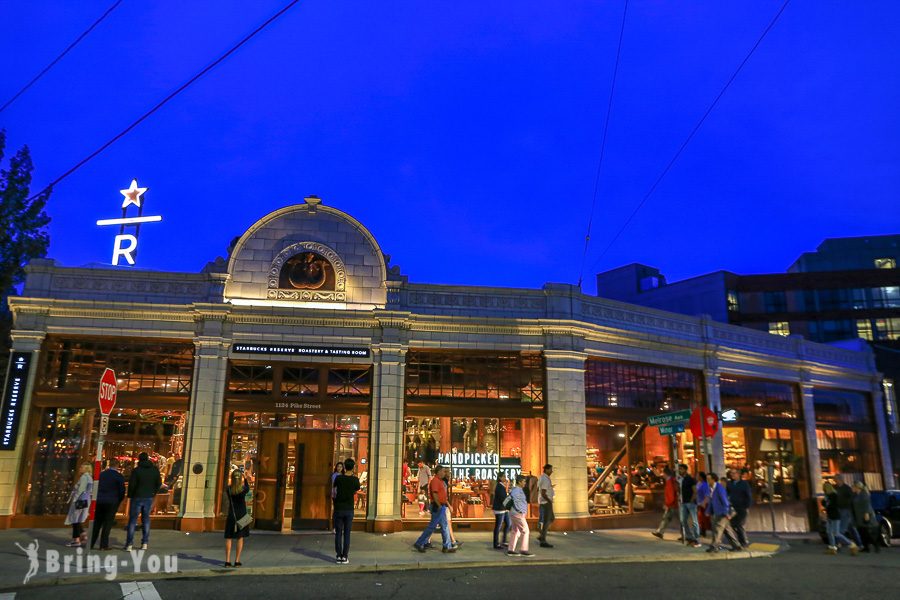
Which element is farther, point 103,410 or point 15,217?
point 15,217

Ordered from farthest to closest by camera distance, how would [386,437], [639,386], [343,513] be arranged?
[639,386] → [386,437] → [343,513]

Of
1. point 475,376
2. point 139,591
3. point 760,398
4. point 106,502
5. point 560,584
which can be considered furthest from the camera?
point 760,398

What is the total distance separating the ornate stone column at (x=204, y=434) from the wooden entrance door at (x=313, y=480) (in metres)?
2.03

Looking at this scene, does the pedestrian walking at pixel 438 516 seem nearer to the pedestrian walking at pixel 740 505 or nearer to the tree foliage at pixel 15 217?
the pedestrian walking at pixel 740 505

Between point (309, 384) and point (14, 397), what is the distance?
7.28m

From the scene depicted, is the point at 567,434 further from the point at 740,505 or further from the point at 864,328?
the point at 864,328

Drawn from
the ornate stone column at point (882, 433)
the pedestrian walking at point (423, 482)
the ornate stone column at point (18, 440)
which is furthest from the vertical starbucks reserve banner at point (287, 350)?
the ornate stone column at point (882, 433)

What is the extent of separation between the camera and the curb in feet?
32.7

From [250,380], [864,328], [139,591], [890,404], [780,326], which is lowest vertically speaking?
[139,591]

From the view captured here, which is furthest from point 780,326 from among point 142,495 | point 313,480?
point 142,495

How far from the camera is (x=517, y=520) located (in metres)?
13.1

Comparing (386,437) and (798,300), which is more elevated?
(798,300)

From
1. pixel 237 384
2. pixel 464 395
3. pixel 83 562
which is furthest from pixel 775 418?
pixel 83 562

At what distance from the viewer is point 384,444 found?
16.5 m
